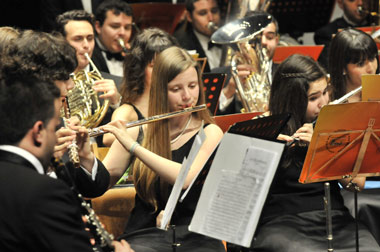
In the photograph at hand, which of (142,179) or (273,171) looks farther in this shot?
(142,179)

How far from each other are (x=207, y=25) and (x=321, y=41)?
3.14 feet

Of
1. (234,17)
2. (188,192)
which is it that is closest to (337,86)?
(234,17)

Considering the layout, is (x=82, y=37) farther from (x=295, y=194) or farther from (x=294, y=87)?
(x=295, y=194)

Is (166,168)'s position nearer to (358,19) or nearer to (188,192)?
(188,192)

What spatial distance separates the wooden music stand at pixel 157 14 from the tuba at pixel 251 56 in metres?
0.92

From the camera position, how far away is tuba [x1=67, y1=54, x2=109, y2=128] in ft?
12.3

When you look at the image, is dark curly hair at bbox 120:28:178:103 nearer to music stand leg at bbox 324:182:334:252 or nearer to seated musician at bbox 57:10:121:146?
seated musician at bbox 57:10:121:146

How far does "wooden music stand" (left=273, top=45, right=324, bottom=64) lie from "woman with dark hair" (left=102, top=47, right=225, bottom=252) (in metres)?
1.60

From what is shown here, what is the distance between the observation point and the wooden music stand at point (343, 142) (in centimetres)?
274

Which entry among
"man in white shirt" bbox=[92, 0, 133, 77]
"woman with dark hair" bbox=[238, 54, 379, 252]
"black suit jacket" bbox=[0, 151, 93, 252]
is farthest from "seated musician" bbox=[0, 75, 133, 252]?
"man in white shirt" bbox=[92, 0, 133, 77]

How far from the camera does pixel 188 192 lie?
2525 millimetres

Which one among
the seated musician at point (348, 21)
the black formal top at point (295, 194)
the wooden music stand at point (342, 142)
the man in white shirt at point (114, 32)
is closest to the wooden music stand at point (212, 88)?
the black formal top at point (295, 194)

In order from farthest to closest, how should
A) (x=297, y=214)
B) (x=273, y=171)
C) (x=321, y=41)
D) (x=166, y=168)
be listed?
1. (x=321, y=41)
2. (x=297, y=214)
3. (x=166, y=168)
4. (x=273, y=171)

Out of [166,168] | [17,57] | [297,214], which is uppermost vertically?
[17,57]
